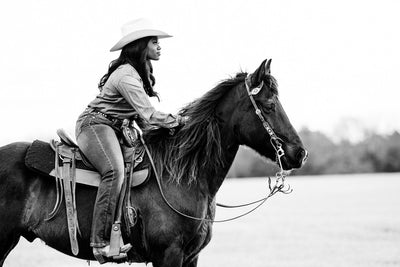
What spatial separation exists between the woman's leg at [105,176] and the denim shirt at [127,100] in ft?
0.91

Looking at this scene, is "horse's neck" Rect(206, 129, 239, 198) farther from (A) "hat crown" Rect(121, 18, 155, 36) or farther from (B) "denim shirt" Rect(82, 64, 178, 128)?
(A) "hat crown" Rect(121, 18, 155, 36)

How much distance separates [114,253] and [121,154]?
3.45 ft

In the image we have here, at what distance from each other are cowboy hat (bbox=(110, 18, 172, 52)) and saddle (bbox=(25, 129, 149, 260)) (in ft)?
3.61

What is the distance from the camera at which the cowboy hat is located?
718 cm

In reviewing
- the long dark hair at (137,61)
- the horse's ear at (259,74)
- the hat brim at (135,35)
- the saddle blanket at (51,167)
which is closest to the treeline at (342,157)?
the long dark hair at (137,61)

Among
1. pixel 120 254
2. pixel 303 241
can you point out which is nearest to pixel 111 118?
pixel 120 254

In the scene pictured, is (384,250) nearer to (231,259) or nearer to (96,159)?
(231,259)

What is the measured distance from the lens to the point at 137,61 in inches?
289

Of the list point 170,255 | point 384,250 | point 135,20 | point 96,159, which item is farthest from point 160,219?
point 384,250

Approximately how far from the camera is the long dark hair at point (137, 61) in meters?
7.27

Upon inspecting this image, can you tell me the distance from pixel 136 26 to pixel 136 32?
0.41 feet

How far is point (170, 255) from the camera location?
676 centimetres

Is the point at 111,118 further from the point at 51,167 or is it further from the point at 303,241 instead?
the point at 303,241

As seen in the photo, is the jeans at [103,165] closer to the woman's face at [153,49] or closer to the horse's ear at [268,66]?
the woman's face at [153,49]
